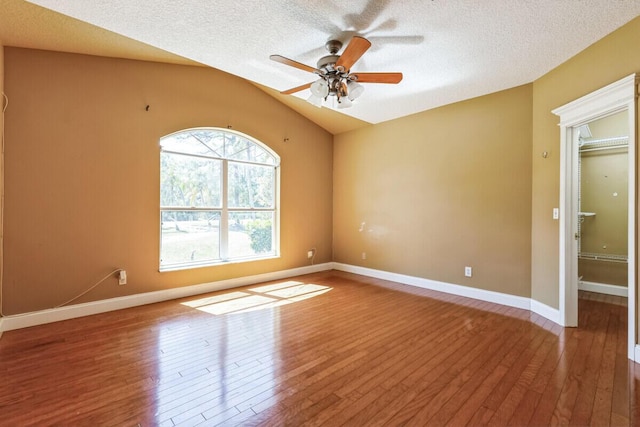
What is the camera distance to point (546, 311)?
344 centimetres

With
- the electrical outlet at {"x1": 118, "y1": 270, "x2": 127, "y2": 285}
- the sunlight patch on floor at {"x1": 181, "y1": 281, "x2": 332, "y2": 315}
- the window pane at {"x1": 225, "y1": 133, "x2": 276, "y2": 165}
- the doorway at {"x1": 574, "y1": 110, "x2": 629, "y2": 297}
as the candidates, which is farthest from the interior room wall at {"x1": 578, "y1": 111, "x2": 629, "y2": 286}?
the electrical outlet at {"x1": 118, "y1": 270, "x2": 127, "y2": 285}

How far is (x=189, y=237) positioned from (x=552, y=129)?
4792mm

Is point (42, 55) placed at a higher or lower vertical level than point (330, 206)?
higher

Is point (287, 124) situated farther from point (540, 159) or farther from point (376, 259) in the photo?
point (540, 159)

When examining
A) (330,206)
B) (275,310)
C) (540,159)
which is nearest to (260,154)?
(330,206)

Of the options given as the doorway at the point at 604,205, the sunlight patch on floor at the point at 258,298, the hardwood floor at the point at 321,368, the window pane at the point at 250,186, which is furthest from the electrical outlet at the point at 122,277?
the doorway at the point at 604,205

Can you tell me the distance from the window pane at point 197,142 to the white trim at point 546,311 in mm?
4693

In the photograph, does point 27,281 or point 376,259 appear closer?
point 27,281

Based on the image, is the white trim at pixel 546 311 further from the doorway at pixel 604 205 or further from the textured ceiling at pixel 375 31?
the textured ceiling at pixel 375 31

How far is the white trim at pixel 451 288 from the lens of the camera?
3848mm

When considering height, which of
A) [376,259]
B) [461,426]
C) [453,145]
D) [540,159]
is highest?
[453,145]

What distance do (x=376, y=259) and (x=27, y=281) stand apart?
4708mm

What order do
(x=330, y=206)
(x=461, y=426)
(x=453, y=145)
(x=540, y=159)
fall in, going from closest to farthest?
1. (x=461, y=426)
2. (x=540, y=159)
3. (x=453, y=145)
4. (x=330, y=206)

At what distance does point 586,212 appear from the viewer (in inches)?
182
